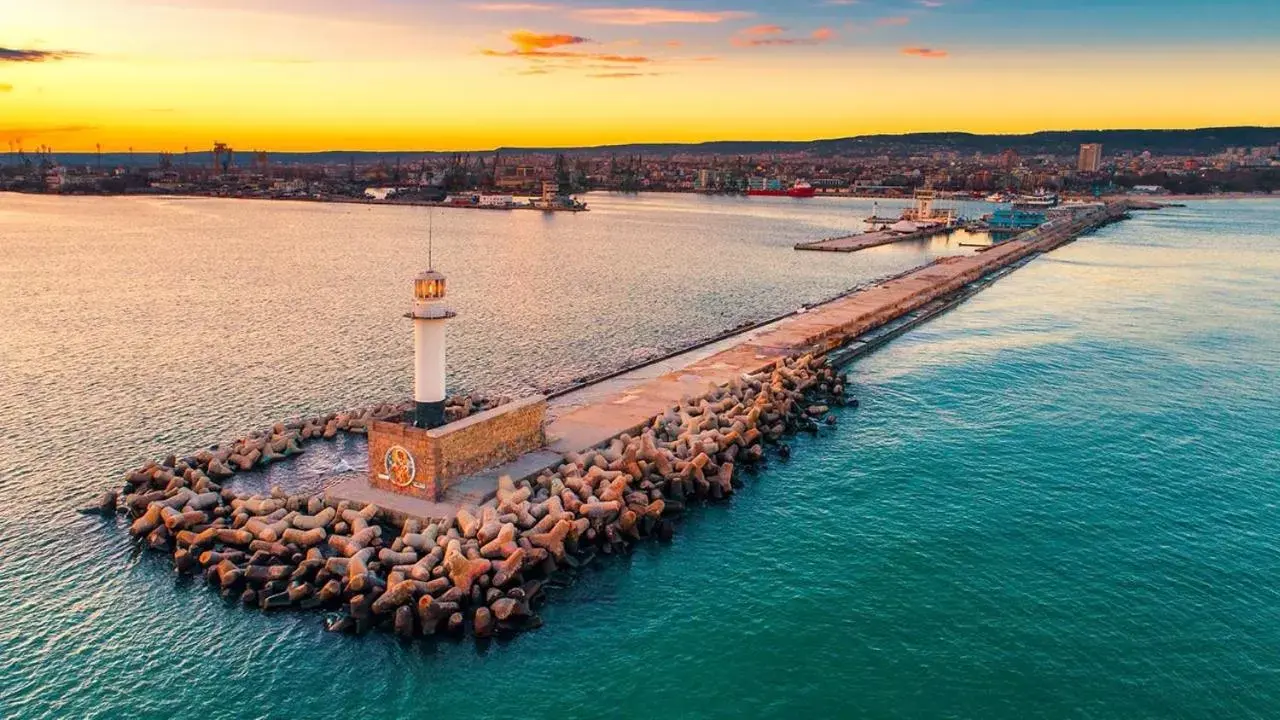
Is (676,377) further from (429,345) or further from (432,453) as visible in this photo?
(432,453)

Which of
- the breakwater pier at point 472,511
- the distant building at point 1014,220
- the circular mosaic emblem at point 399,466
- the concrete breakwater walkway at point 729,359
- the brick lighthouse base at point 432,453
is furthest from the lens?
the distant building at point 1014,220

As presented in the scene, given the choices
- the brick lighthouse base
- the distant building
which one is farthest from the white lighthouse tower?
the distant building

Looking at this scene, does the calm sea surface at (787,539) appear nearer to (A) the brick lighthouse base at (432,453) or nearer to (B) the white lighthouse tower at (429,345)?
(A) the brick lighthouse base at (432,453)

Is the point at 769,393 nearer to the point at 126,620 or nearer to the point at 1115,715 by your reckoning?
the point at 1115,715

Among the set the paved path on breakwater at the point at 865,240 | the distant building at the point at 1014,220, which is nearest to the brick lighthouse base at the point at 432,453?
the paved path on breakwater at the point at 865,240

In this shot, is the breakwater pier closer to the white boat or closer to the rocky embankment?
the rocky embankment

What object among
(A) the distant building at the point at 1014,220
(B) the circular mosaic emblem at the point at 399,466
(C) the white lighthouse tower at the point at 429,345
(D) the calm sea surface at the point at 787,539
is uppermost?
(A) the distant building at the point at 1014,220

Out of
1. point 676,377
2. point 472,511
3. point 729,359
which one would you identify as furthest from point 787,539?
point 729,359
